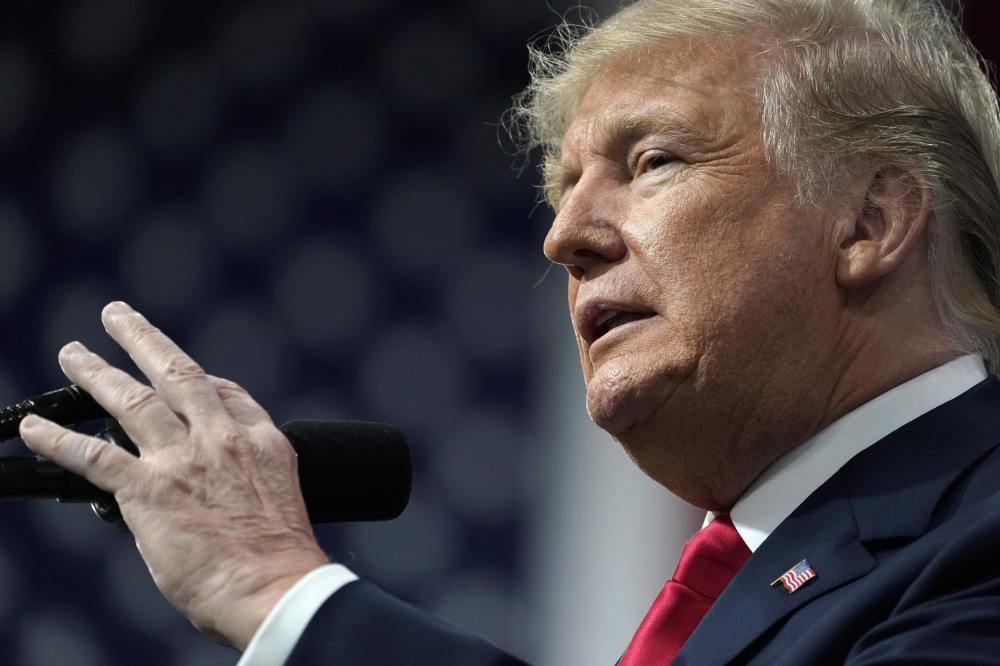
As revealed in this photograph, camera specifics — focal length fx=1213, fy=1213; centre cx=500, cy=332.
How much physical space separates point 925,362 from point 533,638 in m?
1.14

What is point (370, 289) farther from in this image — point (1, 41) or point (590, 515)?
point (1, 41)

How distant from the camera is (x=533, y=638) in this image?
7.79 ft

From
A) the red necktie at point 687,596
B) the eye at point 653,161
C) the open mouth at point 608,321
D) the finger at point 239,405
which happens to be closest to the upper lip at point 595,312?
the open mouth at point 608,321

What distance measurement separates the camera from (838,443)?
1.45 meters

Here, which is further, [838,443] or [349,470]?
[838,443]

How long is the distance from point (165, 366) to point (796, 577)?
2.30ft

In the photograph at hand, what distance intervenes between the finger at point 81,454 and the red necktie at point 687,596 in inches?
25.3

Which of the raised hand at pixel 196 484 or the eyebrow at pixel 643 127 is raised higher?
the eyebrow at pixel 643 127

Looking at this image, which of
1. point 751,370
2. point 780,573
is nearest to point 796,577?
point 780,573

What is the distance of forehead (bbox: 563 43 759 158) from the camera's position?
1.57 meters

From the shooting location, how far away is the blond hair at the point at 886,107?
155 centimetres

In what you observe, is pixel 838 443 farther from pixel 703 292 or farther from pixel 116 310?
pixel 116 310

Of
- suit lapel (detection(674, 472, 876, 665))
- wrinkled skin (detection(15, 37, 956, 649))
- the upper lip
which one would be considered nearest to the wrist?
wrinkled skin (detection(15, 37, 956, 649))

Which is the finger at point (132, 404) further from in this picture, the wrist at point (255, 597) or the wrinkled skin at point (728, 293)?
the wrinkled skin at point (728, 293)
